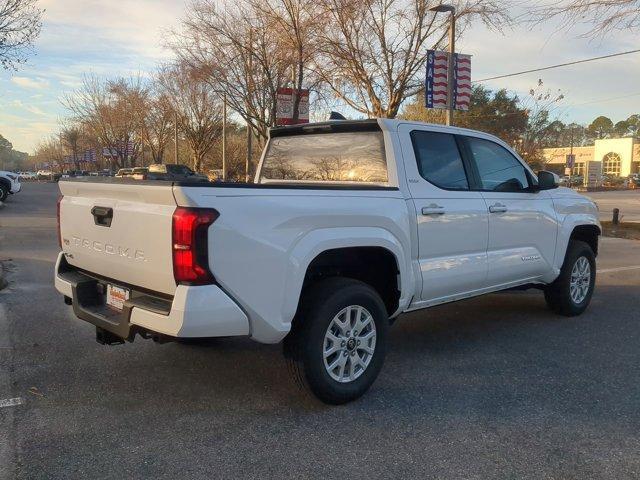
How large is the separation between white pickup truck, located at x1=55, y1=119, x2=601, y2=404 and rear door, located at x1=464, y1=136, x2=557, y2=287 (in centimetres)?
Result: 2

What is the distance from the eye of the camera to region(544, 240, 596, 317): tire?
20.0ft

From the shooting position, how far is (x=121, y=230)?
350 centimetres

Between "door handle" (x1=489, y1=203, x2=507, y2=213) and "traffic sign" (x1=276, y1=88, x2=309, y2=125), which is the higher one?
"traffic sign" (x1=276, y1=88, x2=309, y2=125)

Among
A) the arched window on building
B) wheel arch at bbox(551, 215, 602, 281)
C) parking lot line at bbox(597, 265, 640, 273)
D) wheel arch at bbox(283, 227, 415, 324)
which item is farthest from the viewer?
the arched window on building

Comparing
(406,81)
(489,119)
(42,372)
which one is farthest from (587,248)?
(489,119)

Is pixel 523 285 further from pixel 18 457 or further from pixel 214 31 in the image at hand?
pixel 214 31

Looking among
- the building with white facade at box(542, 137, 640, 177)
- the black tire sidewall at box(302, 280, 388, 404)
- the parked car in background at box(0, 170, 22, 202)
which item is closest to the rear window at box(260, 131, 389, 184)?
the black tire sidewall at box(302, 280, 388, 404)

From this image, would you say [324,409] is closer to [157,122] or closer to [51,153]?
[157,122]

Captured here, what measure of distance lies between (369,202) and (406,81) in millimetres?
14711

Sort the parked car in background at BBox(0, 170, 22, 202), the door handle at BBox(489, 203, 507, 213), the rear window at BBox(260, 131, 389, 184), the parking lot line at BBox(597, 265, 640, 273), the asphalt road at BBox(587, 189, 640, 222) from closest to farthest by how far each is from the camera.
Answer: the rear window at BBox(260, 131, 389, 184) → the door handle at BBox(489, 203, 507, 213) → the parking lot line at BBox(597, 265, 640, 273) → the asphalt road at BBox(587, 189, 640, 222) → the parked car in background at BBox(0, 170, 22, 202)

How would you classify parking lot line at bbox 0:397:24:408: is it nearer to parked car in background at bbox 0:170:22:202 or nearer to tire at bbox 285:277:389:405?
tire at bbox 285:277:389:405

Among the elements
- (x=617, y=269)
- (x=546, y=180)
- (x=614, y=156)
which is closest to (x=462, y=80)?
(x=617, y=269)

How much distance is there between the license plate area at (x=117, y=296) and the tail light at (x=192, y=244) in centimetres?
64

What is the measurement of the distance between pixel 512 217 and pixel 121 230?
3.48 metres
